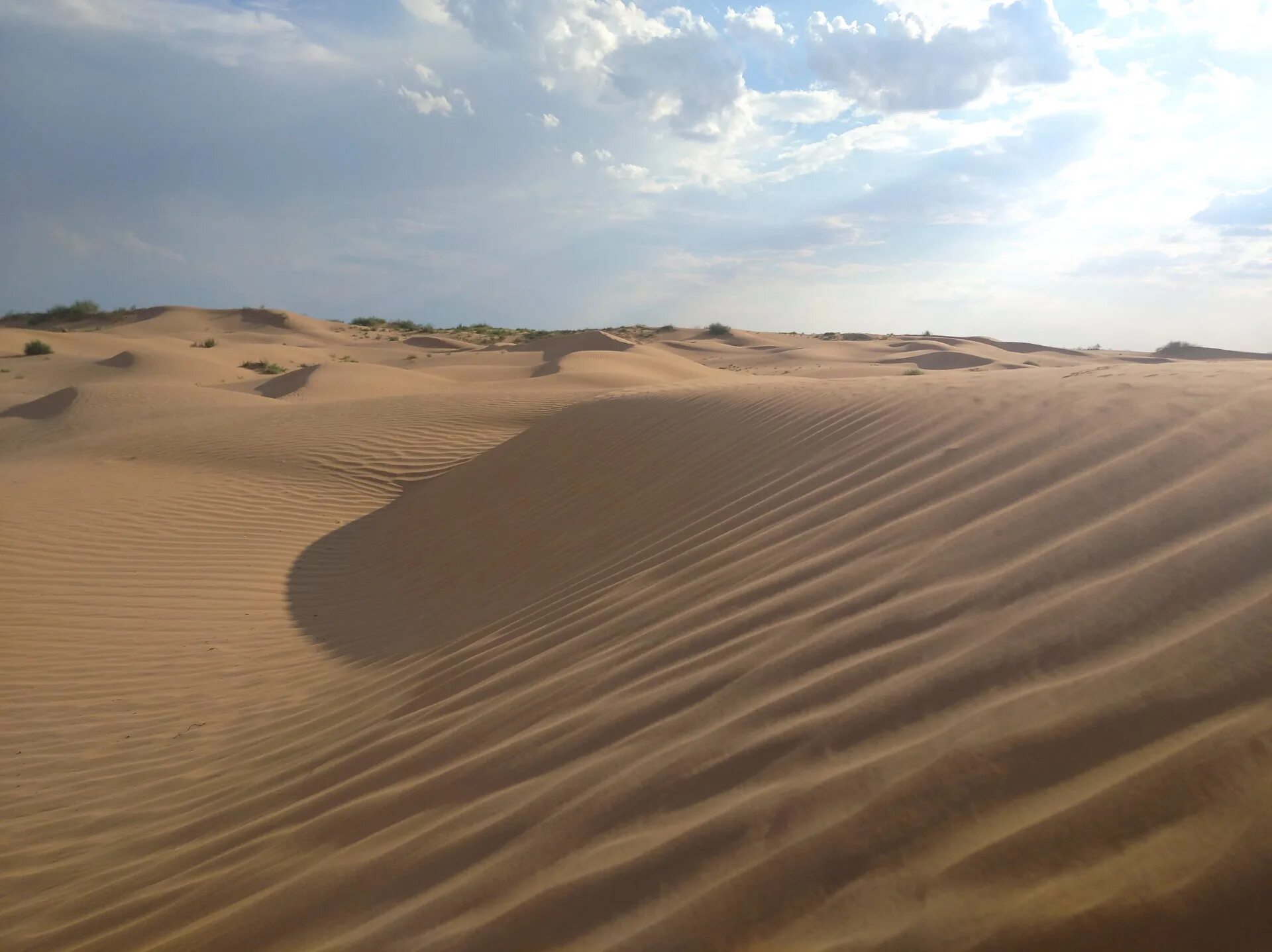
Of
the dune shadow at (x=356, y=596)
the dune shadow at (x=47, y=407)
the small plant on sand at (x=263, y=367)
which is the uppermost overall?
the small plant on sand at (x=263, y=367)

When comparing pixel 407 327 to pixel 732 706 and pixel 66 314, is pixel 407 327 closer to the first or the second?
pixel 66 314

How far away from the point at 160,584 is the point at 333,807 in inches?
197

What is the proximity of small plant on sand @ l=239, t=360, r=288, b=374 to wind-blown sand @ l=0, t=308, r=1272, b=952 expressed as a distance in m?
20.0

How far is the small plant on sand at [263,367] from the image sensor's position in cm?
2598

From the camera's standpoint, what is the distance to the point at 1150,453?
333cm

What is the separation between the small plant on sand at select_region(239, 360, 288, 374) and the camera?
2598 centimetres

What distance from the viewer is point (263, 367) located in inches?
1041

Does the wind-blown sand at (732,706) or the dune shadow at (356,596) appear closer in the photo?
the wind-blown sand at (732,706)

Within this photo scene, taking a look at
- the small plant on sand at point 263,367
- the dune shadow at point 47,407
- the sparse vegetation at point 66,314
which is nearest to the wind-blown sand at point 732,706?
the dune shadow at point 47,407

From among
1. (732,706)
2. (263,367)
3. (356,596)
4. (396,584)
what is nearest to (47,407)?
(263,367)

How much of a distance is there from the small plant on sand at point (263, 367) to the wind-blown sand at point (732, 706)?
20.0 meters

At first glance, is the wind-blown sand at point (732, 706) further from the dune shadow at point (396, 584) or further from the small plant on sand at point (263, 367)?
the small plant on sand at point (263, 367)

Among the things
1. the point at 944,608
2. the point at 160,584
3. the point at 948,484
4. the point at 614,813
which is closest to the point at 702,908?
the point at 614,813

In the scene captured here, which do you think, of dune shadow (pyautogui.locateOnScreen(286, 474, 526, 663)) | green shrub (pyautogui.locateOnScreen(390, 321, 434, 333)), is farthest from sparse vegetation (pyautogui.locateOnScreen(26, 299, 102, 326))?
dune shadow (pyautogui.locateOnScreen(286, 474, 526, 663))
